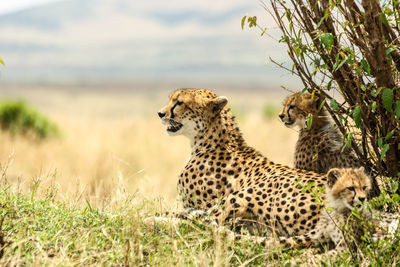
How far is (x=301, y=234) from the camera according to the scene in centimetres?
359

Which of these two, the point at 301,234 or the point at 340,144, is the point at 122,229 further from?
the point at 340,144

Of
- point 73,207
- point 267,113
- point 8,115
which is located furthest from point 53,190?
point 267,113

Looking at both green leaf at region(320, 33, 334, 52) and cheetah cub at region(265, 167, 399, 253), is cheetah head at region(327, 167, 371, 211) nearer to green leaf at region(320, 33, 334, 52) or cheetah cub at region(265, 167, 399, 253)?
cheetah cub at region(265, 167, 399, 253)

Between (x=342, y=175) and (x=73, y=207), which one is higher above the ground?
(x=342, y=175)

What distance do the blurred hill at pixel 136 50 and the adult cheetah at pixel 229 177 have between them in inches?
3265

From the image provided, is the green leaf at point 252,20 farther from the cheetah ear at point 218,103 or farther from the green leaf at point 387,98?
the green leaf at point 387,98

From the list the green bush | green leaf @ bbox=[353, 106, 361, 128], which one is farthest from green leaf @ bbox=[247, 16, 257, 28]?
the green bush

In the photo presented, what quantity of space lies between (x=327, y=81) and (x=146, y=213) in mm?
1367

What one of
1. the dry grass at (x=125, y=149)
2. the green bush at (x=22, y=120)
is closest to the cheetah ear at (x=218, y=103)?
the dry grass at (x=125, y=149)

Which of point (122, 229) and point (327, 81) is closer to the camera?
point (122, 229)

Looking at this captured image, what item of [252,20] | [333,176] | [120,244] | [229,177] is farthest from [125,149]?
[333,176]

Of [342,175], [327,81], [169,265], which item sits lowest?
[169,265]

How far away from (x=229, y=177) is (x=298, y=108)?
792mm

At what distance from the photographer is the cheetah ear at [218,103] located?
13.9 ft
